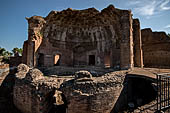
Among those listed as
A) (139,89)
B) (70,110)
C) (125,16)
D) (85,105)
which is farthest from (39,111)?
(125,16)

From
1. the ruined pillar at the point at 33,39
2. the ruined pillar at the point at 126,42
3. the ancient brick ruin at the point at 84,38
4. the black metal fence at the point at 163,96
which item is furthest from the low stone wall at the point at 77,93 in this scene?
the ruined pillar at the point at 33,39

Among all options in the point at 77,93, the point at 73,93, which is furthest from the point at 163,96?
the point at 73,93

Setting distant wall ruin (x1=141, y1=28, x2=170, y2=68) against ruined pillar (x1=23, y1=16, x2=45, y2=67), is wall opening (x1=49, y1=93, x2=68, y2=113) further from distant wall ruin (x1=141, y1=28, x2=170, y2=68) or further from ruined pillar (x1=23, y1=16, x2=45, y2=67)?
distant wall ruin (x1=141, y1=28, x2=170, y2=68)

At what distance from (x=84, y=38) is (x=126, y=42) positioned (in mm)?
6696

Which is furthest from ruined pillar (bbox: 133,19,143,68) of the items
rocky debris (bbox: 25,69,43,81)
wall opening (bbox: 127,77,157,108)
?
rocky debris (bbox: 25,69,43,81)

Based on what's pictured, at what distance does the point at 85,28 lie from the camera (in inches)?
524

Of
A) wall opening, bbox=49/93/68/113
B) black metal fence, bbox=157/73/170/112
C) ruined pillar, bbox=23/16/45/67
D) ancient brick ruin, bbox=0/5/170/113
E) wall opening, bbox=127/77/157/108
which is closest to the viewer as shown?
black metal fence, bbox=157/73/170/112

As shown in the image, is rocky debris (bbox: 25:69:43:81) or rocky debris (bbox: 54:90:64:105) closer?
rocky debris (bbox: 25:69:43:81)

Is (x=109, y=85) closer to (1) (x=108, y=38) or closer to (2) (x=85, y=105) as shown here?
(2) (x=85, y=105)

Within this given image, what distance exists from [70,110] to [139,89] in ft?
17.5

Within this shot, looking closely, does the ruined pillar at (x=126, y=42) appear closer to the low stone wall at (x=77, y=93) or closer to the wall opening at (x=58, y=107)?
the low stone wall at (x=77, y=93)

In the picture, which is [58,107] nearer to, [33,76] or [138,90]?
[33,76]

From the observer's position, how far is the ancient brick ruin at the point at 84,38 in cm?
866

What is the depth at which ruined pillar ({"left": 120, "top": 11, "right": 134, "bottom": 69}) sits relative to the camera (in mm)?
8203
